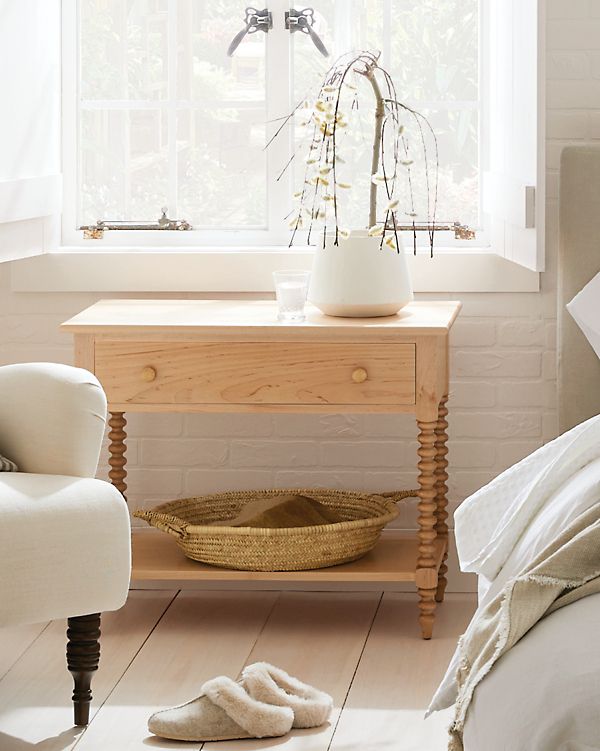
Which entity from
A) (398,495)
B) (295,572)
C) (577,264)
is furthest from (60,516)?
(577,264)

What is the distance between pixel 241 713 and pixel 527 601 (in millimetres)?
977

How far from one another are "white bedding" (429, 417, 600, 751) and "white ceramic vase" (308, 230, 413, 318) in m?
0.87

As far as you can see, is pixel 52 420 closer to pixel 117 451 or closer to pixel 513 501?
pixel 117 451

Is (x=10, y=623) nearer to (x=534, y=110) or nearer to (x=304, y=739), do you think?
(x=304, y=739)

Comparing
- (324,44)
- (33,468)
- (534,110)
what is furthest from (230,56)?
(33,468)

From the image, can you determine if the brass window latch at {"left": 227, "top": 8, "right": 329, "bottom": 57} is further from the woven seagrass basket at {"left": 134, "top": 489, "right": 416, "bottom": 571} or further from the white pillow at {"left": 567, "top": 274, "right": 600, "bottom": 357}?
the woven seagrass basket at {"left": 134, "top": 489, "right": 416, "bottom": 571}

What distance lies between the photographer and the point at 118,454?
3.17 metres

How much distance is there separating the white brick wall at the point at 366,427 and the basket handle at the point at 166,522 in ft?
1.03

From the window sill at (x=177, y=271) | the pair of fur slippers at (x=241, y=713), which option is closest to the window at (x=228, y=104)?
the window sill at (x=177, y=271)

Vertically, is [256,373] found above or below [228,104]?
below

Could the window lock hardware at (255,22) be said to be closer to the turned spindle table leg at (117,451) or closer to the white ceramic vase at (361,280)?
the white ceramic vase at (361,280)

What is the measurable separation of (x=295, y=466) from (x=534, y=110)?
1150mm

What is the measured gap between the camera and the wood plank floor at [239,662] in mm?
2445

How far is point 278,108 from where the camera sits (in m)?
3.43
